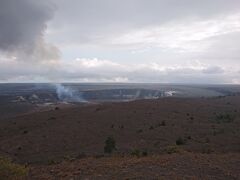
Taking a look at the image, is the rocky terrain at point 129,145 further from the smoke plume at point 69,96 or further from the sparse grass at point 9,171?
the smoke plume at point 69,96

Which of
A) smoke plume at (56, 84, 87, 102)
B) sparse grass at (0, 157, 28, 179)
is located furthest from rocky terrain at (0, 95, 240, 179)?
Result: smoke plume at (56, 84, 87, 102)

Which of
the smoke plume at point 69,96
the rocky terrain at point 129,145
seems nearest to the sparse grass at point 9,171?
the rocky terrain at point 129,145

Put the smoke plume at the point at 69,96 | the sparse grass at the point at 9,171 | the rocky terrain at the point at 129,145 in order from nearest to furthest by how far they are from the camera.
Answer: the sparse grass at the point at 9,171
the rocky terrain at the point at 129,145
the smoke plume at the point at 69,96

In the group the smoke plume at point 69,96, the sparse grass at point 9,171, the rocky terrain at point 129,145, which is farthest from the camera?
the smoke plume at point 69,96

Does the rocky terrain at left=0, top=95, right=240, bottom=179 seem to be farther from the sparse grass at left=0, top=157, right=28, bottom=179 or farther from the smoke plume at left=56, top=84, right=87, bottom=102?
the smoke plume at left=56, top=84, right=87, bottom=102

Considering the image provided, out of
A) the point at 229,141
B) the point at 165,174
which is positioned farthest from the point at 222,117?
the point at 165,174

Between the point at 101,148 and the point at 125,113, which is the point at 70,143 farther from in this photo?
the point at 125,113

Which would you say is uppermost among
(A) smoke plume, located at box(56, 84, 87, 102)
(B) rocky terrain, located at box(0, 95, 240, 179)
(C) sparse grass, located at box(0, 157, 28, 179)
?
(C) sparse grass, located at box(0, 157, 28, 179)

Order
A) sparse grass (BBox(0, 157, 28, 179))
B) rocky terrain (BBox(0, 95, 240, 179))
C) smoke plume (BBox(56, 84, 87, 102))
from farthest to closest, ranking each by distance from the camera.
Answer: smoke plume (BBox(56, 84, 87, 102))
rocky terrain (BBox(0, 95, 240, 179))
sparse grass (BBox(0, 157, 28, 179))

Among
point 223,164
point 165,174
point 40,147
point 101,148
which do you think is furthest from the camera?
point 40,147

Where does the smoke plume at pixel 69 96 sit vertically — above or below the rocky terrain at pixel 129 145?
below

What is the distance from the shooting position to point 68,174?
16250mm

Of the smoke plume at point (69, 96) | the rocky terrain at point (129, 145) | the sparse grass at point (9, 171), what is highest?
the sparse grass at point (9, 171)

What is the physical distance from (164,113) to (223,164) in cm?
3004
